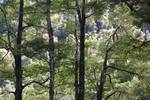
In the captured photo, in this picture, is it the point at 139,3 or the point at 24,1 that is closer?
the point at 139,3

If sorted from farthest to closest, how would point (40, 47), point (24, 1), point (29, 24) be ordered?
point (24, 1)
point (29, 24)
point (40, 47)

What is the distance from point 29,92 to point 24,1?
527 inches

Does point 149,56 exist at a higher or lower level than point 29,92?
higher

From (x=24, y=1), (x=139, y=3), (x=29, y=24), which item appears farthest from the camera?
(x=24, y=1)

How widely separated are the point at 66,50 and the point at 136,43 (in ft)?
16.9

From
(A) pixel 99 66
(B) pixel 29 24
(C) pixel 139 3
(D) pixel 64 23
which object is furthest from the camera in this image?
(A) pixel 99 66

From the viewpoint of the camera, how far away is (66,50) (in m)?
26.3

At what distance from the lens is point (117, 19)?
24547 millimetres

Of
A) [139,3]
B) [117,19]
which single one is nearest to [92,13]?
[117,19]

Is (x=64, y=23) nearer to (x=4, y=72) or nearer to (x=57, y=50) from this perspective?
(x=57, y=50)

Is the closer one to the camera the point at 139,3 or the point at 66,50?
the point at 139,3

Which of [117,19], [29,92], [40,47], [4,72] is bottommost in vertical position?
[29,92]

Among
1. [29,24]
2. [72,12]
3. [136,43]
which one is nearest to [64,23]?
[72,12]

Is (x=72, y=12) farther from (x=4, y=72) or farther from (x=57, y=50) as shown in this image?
(x=4, y=72)
